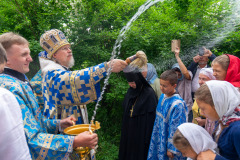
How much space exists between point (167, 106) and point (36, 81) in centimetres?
229

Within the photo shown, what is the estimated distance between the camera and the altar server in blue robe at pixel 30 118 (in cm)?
166

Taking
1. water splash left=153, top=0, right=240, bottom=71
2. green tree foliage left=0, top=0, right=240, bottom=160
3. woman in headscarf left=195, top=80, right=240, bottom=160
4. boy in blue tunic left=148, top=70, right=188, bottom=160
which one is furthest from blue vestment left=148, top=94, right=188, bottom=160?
water splash left=153, top=0, right=240, bottom=71

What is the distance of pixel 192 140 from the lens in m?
1.88

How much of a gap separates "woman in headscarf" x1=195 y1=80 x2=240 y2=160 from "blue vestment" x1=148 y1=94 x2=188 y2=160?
107cm

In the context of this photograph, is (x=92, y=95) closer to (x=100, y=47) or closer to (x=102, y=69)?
(x=102, y=69)

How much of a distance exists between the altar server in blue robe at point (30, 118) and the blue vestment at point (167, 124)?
152 centimetres

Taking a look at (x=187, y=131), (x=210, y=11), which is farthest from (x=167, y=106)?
(x=210, y=11)

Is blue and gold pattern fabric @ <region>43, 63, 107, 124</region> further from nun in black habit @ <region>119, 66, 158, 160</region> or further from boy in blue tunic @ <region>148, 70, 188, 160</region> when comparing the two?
nun in black habit @ <region>119, 66, 158, 160</region>

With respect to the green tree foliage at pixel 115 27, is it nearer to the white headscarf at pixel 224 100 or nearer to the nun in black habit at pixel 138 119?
the nun in black habit at pixel 138 119

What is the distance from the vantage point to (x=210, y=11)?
5.10m

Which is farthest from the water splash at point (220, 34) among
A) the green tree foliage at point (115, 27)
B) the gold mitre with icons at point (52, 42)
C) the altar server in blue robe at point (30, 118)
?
the altar server in blue robe at point (30, 118)

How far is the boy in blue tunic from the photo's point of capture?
116 inches

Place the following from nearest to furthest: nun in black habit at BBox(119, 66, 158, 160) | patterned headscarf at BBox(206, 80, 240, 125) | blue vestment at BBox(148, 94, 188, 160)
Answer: patterned headscarf at BBox(206, 80, 240, 125) → blue vestment at BBox(148, 94, 188, 160) → nun in black habit at BBox(119, 66, 158, 160)

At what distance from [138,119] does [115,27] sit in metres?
3.28
